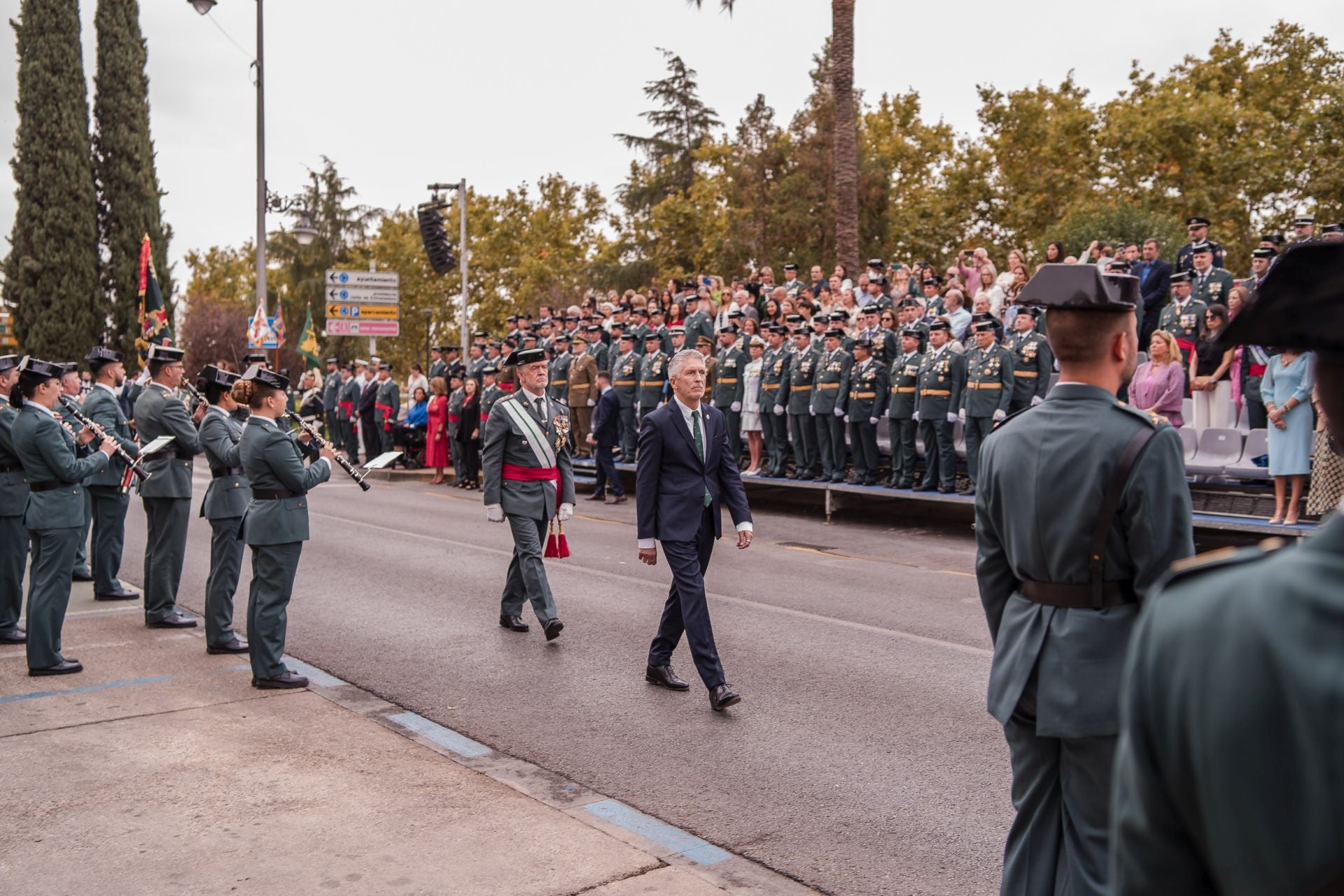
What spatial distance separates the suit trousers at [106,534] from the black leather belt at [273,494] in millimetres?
3889

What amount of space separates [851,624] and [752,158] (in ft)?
110

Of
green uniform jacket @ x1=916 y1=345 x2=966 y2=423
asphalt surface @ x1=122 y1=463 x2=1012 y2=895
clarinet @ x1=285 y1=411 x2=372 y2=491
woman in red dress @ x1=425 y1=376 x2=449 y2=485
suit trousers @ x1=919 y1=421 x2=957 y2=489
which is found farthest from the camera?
woman in red dress @ x1=425 y1=376 x2=449 y2=485

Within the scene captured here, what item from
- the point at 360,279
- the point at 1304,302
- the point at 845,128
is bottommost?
the point at 1304,302

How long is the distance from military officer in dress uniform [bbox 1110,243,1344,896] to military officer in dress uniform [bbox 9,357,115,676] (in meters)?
7.88

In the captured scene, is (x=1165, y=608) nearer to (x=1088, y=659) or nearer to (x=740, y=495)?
(x=1088, y=659)

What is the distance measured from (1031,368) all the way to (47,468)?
35.1ft

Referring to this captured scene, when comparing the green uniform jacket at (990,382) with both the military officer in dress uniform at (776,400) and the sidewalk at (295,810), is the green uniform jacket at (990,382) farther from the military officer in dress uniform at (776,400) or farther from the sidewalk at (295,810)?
the sidewalk at (295,810)

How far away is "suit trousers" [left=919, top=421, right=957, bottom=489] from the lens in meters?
15.1

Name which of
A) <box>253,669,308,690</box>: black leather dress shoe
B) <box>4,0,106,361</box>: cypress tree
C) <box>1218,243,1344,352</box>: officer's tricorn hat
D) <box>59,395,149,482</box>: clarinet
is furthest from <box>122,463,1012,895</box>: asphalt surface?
<box>4,0,106,361</box>: cypress tree

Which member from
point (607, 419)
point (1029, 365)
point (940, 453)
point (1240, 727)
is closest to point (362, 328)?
point (607, 419)

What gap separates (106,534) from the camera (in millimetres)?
10773

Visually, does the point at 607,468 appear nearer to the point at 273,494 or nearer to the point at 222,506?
the point at 222,506

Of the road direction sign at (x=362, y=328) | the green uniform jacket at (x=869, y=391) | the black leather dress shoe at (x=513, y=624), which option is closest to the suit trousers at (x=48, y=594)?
the black leather dress shoe at (x=513, y=624)

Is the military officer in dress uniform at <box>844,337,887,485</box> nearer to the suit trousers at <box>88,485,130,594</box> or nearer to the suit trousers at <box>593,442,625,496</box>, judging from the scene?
the suit trousers at <box>593,442,625,496</box>
